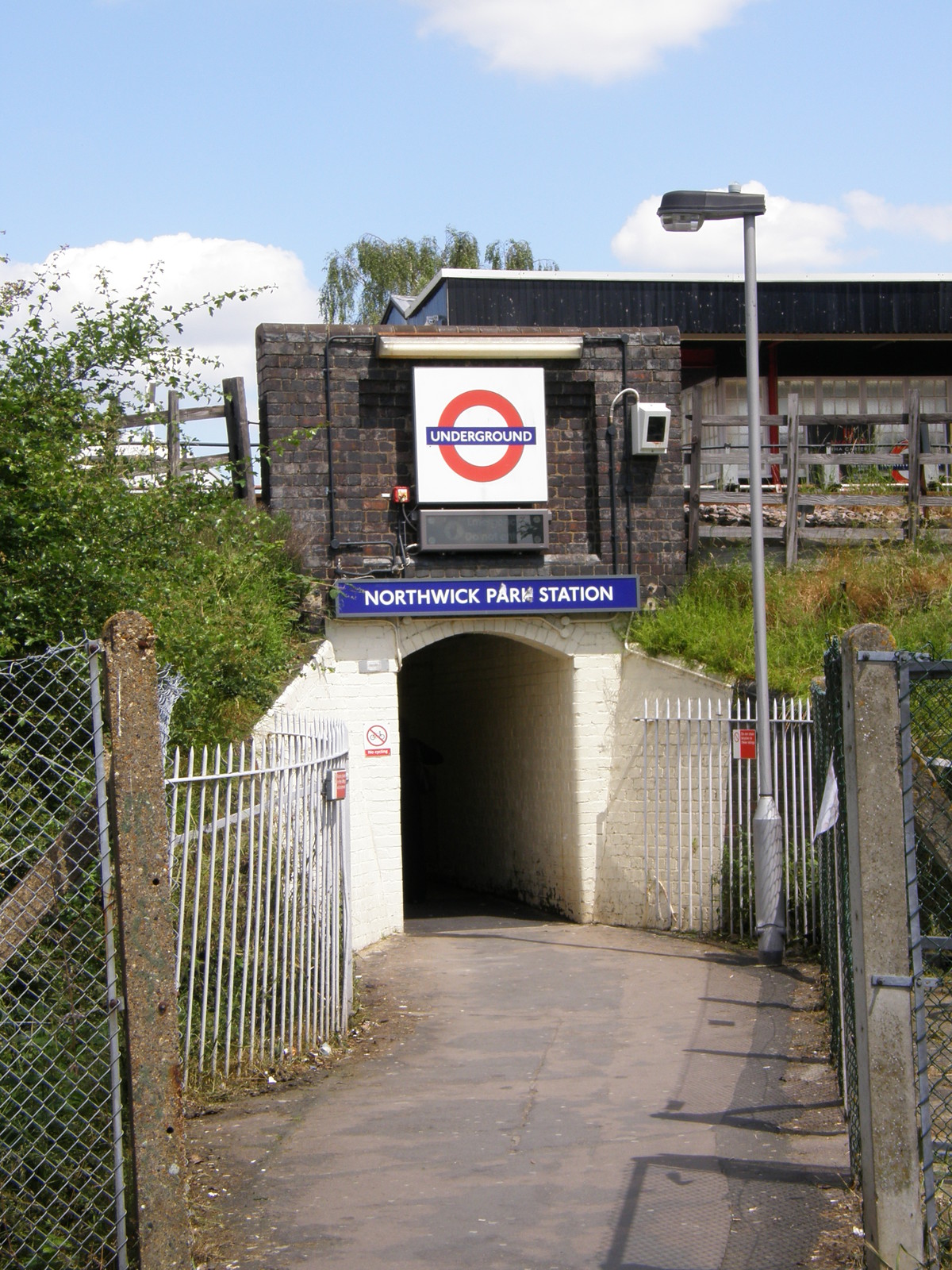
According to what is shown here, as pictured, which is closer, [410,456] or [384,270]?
[410,456]

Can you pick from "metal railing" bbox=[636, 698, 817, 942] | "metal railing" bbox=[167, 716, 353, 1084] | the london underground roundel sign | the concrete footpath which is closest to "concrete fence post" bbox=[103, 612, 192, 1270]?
the concrete footpath

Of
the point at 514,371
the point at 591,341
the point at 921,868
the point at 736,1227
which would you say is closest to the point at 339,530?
the point at 514,371

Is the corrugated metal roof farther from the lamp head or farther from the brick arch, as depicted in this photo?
the lamp head

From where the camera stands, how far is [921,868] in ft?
29.2

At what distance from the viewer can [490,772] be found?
55.6ft

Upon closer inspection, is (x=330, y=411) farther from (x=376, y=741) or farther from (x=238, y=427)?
(x=376, y=741)

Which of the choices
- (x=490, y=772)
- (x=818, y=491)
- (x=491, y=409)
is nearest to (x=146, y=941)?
(x=491, y=409)

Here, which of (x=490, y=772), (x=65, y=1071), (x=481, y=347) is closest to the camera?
(x=65, y=1071)

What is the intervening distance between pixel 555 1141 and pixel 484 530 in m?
8.10

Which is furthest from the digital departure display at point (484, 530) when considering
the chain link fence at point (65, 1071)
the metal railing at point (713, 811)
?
the chain link fence at point (65, 1071)

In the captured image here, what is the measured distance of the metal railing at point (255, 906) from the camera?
685 cm

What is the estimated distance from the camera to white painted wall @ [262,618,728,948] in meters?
13.0

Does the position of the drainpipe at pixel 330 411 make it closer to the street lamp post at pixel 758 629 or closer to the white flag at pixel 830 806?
the street lamp post at pixel 758 629

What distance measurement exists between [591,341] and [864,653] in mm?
10191
